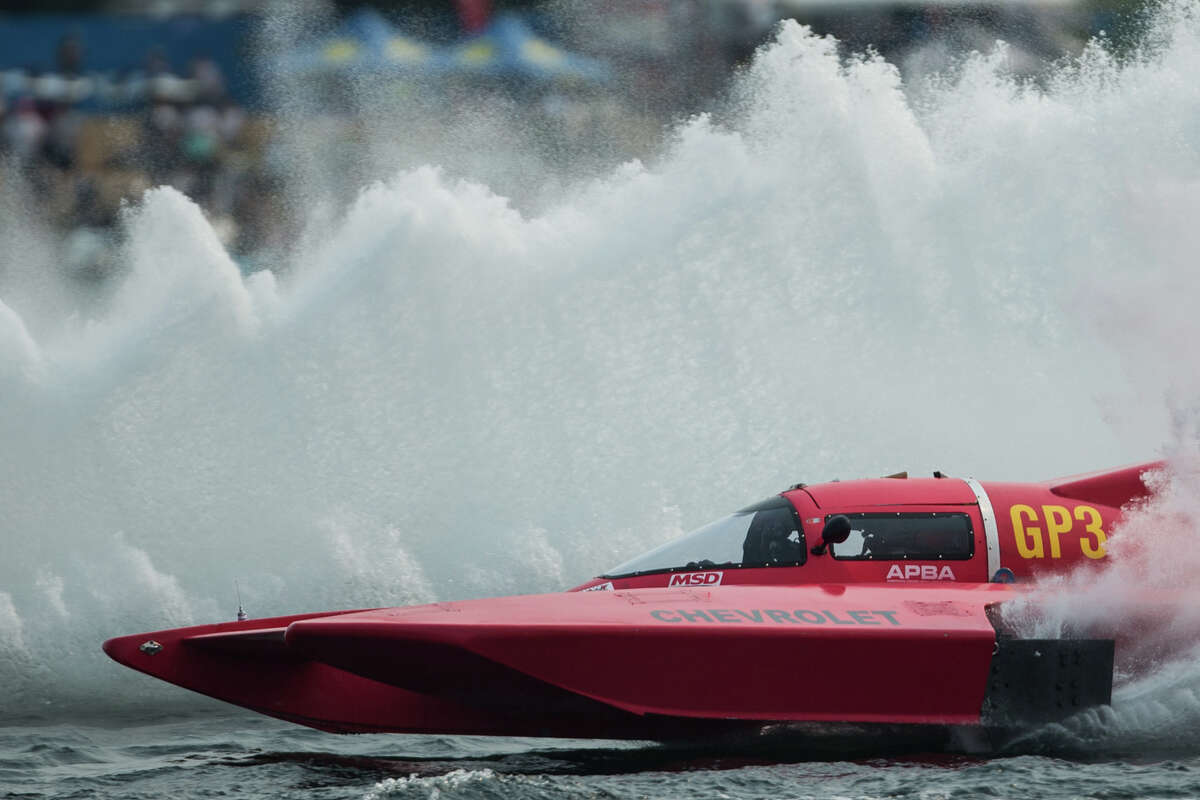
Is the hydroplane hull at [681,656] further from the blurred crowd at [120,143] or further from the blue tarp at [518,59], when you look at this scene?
the blue tarp at [518,59]

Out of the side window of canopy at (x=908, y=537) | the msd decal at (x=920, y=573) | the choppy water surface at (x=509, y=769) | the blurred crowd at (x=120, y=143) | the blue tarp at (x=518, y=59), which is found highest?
the blue tarp at (x=518, y=59)

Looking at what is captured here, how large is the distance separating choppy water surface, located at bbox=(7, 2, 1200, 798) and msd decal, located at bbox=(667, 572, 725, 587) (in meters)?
3.34

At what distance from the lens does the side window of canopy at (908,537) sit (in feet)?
25.0

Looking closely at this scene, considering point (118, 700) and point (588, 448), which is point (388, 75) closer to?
point (588, 448)

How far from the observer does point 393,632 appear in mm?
6422

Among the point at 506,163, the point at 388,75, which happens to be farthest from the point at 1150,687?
the point at 388,75

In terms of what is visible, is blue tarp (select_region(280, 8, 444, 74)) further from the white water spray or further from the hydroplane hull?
the hydroplane hull

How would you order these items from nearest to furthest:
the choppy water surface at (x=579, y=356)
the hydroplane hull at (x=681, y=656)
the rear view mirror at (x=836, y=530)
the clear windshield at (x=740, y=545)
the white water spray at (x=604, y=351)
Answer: the hydroplane hull at (x=681, y=656) → the rear view mirror at (x=836, y=530) → the clear windshield at (x=740, y=545) → the choppy water surface at (x=579, y=356) → the white water spray at (x=604, y=351)

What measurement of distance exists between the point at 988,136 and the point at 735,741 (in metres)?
8.46

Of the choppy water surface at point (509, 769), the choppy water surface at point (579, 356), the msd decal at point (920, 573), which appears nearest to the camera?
the choppy water surface at point (509, 769)

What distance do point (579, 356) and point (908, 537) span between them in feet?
19.2

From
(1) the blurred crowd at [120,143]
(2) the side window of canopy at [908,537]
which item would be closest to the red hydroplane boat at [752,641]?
(2) the side window of canopy at [908,537]

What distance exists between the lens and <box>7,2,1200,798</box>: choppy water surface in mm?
11055

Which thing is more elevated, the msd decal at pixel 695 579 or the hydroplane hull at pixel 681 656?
the msd decal at pixel 695 579
